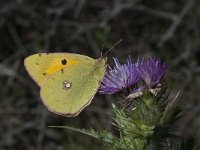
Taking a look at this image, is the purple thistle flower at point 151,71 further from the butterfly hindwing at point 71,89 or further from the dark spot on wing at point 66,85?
the dark spot on wing at point 66,85

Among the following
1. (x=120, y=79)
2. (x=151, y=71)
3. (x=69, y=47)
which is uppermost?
(x=151, y=71)

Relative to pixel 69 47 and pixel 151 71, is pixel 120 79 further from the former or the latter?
pixel 69 47

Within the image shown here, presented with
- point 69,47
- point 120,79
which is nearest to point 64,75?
point 120,79

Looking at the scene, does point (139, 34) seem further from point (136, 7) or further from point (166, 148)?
point (166, 148)

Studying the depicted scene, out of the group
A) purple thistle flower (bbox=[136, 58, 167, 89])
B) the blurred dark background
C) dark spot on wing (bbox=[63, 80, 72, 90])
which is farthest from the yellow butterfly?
the blurred dark background

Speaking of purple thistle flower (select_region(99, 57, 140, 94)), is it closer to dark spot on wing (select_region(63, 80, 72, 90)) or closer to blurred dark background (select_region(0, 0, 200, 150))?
dark spot on wing (select_region(63, 80, 72, 90))
